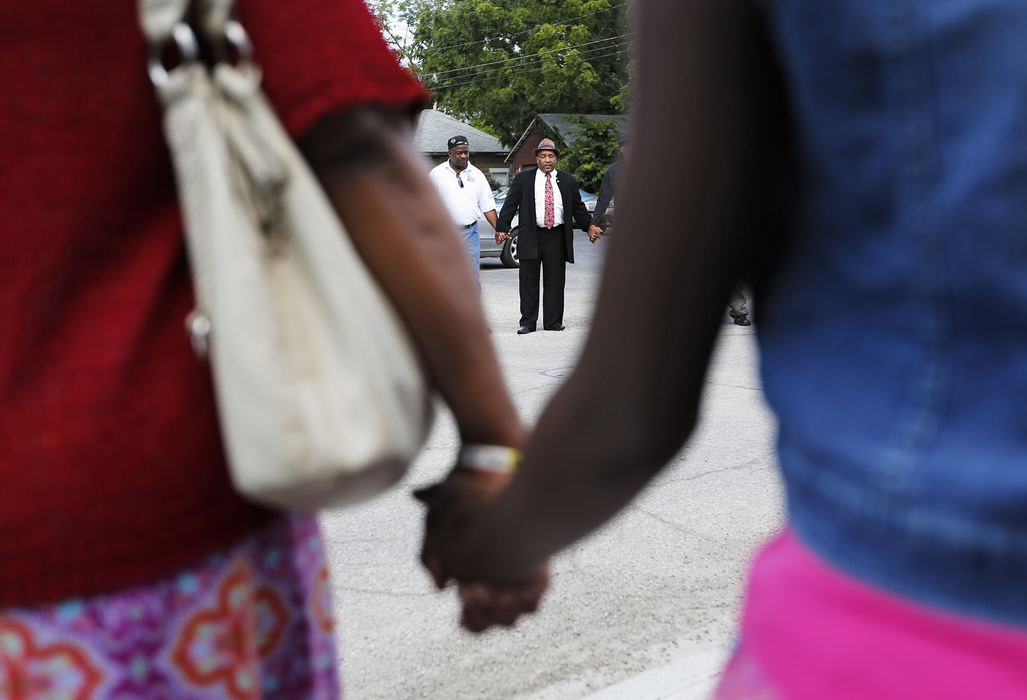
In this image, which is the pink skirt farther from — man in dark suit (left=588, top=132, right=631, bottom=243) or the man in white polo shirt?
the man in white polo shirt

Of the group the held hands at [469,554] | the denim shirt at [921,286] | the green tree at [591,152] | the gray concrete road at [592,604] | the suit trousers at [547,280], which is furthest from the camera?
the green tree at [591,152]

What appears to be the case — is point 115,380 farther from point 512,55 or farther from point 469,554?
point 512,55

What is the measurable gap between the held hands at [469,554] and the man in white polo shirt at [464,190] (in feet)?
28.6

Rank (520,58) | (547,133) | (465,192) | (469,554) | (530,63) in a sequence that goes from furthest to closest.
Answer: (520,58) → (530,63) → (547,133) → (465,192) → (469,554)

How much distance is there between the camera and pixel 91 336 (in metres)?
1.10

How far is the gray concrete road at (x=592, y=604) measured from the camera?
10.0ft

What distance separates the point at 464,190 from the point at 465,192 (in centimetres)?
2

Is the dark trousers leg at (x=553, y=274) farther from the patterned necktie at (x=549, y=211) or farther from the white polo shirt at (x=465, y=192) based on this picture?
the white polo shirt at (x=465, y=192)

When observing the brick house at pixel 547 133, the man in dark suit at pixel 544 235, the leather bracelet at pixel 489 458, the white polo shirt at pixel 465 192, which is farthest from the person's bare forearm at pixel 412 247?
the brick house at pixel 547 133

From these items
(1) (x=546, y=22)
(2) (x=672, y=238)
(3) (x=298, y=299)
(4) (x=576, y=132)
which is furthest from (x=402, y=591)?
(1) (x=546, y=22)

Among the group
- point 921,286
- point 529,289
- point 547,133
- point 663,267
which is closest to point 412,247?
point 663,267

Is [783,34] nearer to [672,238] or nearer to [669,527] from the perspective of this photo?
[672,238]

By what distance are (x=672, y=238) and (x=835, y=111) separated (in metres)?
0.16

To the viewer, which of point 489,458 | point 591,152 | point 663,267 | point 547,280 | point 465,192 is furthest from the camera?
point 591,152
